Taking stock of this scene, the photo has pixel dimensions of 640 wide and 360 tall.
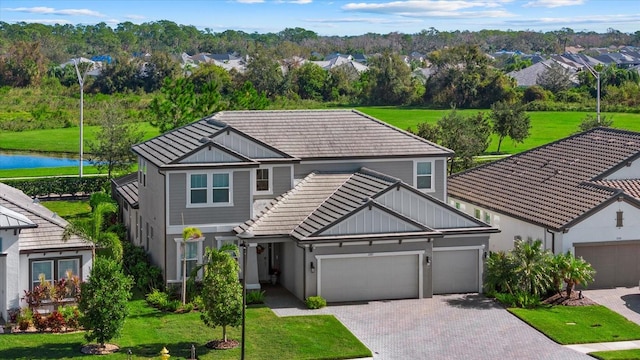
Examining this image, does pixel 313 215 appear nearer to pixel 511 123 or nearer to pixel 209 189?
pixel 209 189

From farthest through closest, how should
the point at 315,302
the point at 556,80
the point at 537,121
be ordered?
the point at 556,80 → the point at 537,121 → the point at 315,302

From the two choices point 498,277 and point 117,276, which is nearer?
point 117,276

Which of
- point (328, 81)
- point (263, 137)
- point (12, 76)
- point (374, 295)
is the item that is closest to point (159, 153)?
point (263, 137)

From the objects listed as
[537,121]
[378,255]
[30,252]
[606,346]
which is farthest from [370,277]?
[537,121]

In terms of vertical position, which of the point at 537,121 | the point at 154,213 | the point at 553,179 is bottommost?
the point at 154,213

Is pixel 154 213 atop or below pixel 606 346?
atop

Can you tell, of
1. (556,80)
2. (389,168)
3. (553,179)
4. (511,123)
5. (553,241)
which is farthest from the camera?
(556,80)

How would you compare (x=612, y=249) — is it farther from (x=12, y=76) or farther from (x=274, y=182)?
(x=12, y=76)
